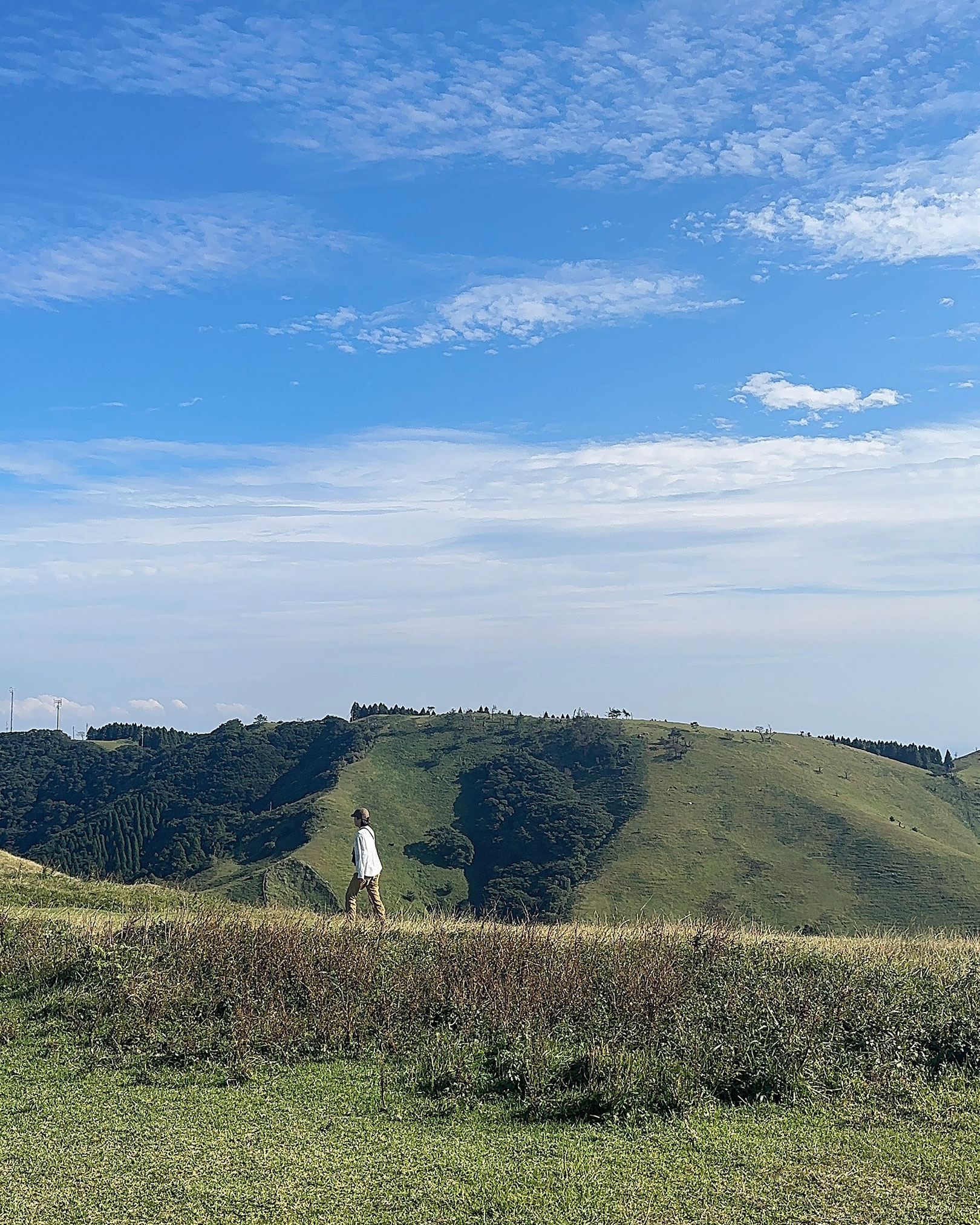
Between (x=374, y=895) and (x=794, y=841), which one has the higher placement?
(x=374, y=895)

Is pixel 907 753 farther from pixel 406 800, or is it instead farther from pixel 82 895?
pixel 82 895

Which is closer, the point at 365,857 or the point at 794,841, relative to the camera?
the point at 365,857

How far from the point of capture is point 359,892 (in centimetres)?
1330

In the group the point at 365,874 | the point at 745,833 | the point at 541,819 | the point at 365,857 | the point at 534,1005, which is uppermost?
the point at 365,857

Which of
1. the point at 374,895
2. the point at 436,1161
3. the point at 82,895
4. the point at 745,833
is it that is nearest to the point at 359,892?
the point at 374,895

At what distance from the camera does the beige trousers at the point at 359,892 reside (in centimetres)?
1288

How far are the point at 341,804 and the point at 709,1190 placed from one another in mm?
115104

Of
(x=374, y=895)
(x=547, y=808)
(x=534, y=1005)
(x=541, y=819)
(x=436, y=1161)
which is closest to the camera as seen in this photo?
(x=436, y=1161)

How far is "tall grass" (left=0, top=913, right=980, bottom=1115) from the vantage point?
297 inches

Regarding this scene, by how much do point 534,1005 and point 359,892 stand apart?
484 centimetres

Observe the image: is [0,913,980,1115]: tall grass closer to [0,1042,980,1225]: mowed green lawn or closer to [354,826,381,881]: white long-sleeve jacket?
[0,1042,980,1225]: mowed green lawn

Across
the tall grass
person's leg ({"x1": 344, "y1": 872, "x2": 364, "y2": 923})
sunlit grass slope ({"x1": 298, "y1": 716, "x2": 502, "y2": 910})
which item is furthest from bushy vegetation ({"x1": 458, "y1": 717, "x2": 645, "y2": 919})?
the tall grass

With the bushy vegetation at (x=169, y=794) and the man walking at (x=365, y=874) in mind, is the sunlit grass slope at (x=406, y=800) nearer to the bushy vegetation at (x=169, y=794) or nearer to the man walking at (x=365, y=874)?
the bushy vegetation at (x=169, y=794)

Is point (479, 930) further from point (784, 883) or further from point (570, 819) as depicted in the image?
point (570, 819)
